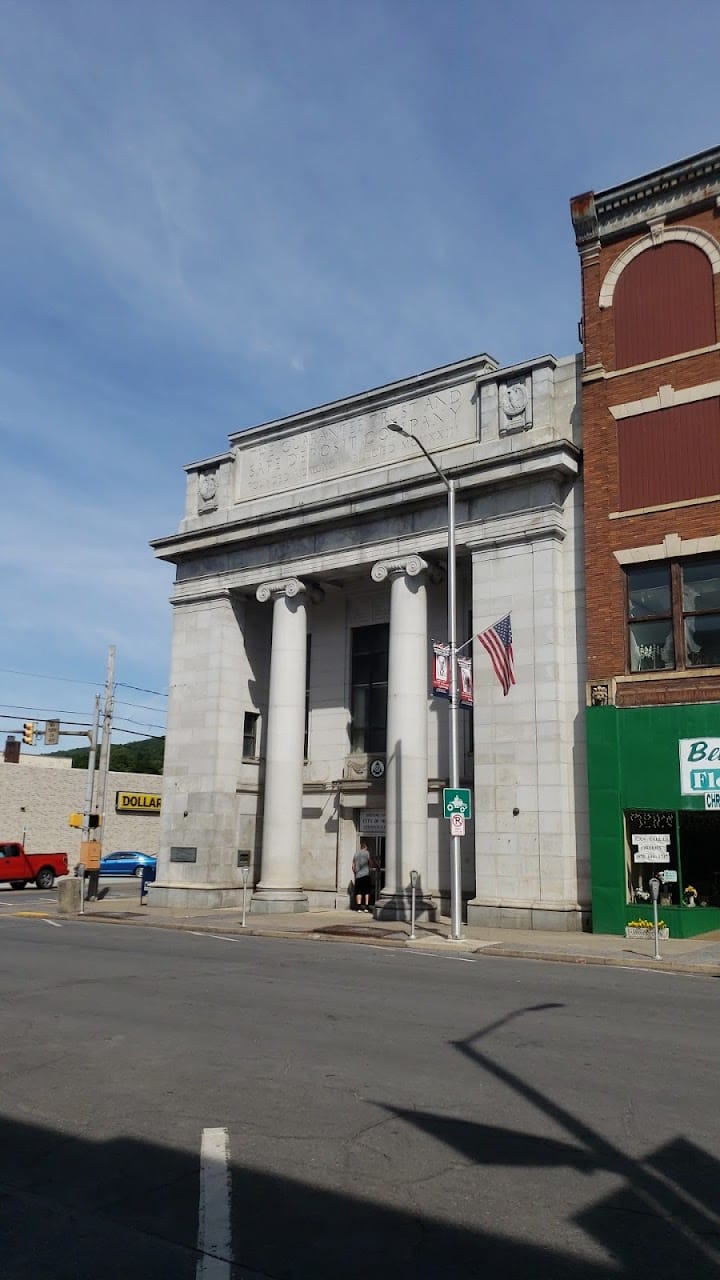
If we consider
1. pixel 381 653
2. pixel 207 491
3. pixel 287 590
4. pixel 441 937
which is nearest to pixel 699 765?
pixel 441 937

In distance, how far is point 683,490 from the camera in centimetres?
2347

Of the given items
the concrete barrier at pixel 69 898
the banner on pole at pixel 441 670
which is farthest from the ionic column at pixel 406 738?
the concrete barrier at pixel 69 898

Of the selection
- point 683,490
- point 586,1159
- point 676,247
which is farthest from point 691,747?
point 586,1159

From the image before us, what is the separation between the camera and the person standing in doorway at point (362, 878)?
28.1 meters

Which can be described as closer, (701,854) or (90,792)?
(701,854)

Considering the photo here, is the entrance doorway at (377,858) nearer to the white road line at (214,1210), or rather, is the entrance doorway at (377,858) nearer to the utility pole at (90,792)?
the utility pole at (90,792)

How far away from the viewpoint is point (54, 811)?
61281 millimetres

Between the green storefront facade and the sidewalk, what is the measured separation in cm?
70

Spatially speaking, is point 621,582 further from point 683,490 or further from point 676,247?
point 676,247

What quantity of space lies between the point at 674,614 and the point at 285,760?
39.6ft

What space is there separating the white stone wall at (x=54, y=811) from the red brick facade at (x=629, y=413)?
126 feet

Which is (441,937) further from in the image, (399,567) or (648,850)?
(399,567)

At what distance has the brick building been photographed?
72.1ft

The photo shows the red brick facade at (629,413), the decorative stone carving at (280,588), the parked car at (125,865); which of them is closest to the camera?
the red brick facade at (629,413)
